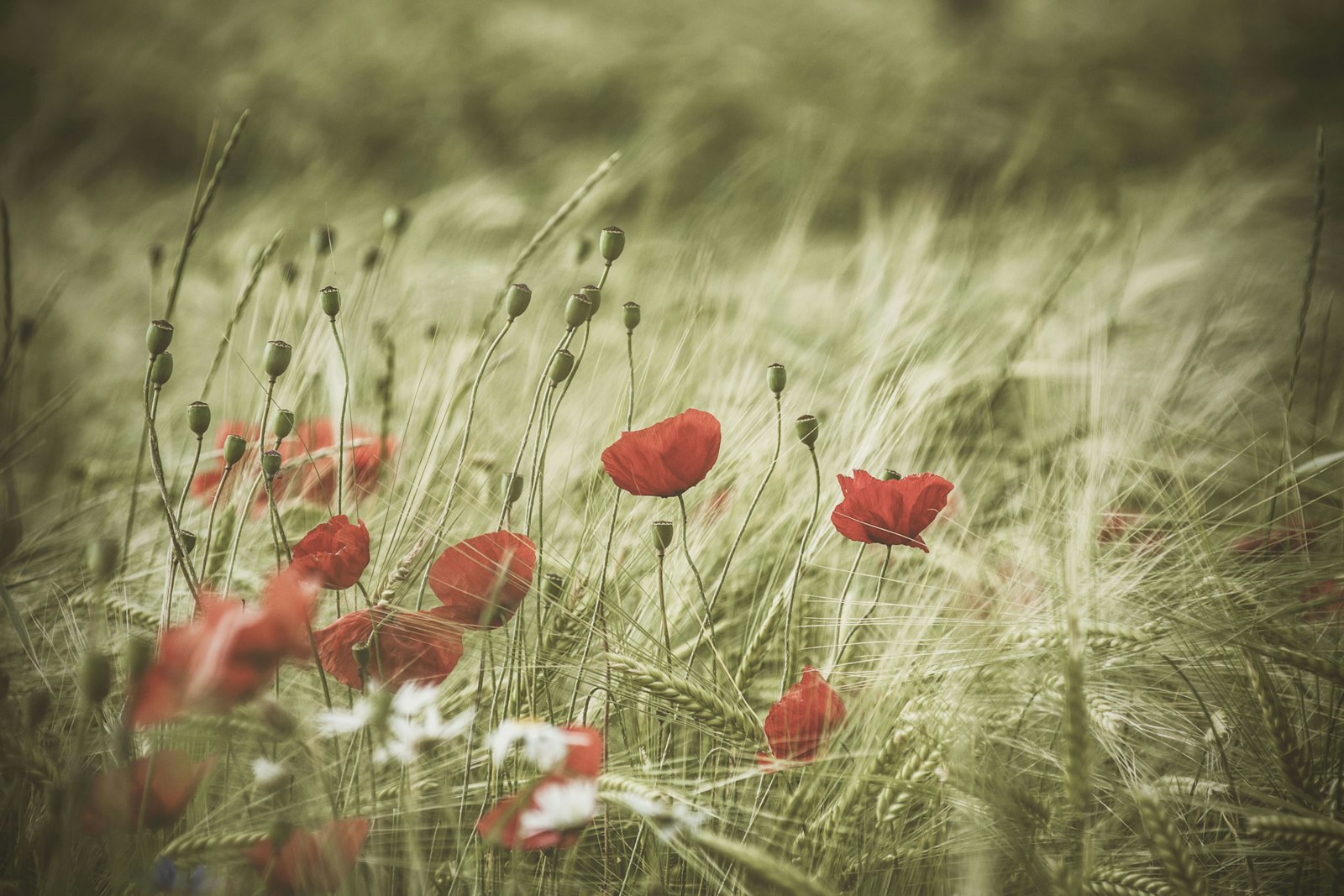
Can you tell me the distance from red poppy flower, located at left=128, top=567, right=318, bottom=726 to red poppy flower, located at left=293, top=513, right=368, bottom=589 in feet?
0.24

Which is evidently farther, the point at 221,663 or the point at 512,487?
the point at 512,487

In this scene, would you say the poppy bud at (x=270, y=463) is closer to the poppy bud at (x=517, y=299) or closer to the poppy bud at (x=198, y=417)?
the poppy bud at (x=198, y=417)

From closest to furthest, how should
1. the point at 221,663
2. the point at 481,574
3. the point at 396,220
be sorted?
the point at 221,663 < the point at 481,574 < the point at 396,220

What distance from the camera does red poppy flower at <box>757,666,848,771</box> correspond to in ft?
1.14

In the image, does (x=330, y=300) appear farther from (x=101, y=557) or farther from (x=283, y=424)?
(x=101, y=557)

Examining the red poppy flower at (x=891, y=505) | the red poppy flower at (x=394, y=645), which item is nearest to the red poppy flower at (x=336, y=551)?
the red poppy flower at (x=394, y=645)

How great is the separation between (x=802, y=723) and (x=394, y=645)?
0.65 ft

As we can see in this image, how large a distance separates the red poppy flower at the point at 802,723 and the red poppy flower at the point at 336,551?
0.65 feet

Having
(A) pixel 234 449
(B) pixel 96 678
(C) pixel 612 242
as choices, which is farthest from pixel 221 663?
(C) pixel 612 242

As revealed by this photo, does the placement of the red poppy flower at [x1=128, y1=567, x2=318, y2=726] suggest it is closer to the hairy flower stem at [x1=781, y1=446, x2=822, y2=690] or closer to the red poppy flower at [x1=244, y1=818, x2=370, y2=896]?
the red poppy flower at [x1=244, y1=818, x2=370, y2=896]

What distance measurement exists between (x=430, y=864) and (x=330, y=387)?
1.53ft

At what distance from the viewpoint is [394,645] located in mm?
384

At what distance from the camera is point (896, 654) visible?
16.5 inches

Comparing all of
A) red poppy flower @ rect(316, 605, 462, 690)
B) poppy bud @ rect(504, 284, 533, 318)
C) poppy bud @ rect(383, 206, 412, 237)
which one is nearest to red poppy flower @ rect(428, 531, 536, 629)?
red poppy flower @ rect(316, 605, 462, 690)
